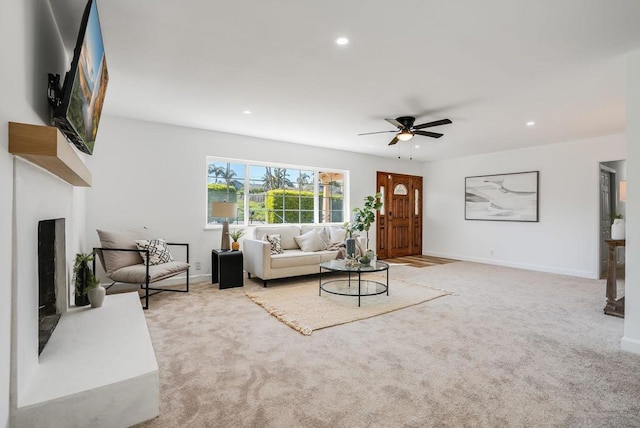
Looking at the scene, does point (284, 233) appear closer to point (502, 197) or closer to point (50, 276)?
point (50, 276)

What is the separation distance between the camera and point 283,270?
461 centimetres

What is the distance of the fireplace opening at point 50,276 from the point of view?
1.80 meters

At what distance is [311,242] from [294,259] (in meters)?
0.59

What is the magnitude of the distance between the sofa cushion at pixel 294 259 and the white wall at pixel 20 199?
2.99 metres

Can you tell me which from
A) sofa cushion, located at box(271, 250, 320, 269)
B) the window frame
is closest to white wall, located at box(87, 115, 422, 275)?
the window frame

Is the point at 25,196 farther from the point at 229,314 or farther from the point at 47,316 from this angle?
the point at 229,314

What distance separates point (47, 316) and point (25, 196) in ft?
3.52

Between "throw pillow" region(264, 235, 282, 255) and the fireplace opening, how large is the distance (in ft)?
9.15

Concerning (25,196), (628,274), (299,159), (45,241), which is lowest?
(628,274)

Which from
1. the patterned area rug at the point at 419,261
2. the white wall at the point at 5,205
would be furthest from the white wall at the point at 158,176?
the patterned area rug at the point at 419,261

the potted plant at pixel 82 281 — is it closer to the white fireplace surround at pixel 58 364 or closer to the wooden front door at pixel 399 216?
the white fireplace surround at pixel 58 364

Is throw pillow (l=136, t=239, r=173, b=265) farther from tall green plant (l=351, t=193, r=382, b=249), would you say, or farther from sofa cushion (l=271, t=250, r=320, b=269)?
tall green plant (l=351, t=193, r=382, b=249)

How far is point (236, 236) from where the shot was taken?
4832mm

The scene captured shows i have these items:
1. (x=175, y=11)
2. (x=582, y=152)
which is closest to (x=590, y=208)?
(x=582, y=152)
